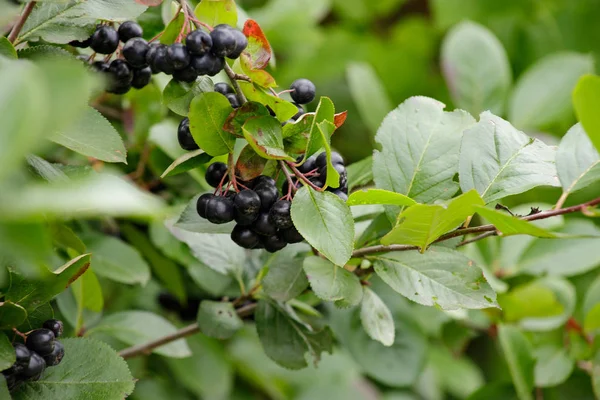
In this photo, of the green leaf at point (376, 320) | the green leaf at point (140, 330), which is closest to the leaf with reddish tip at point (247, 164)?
the green leaf at point (376, 320)

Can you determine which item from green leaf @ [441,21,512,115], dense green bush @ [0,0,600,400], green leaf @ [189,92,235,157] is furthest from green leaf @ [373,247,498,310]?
green leaf @ [441,21,512,115]

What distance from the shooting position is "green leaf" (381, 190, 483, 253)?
61cm

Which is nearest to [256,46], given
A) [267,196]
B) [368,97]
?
[267,196]

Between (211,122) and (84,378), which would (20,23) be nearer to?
(211,122)

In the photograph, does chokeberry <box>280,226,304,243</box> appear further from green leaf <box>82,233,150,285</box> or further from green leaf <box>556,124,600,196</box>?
green leaf <box>82,233,150,285</box>

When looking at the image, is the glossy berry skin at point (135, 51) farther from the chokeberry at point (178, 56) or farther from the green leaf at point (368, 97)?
the green leaf at point (368, 97)

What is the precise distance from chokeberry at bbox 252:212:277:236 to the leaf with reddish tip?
0.04 meters

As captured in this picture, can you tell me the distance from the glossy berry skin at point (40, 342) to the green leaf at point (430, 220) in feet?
1.11

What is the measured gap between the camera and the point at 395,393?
68.6 inches

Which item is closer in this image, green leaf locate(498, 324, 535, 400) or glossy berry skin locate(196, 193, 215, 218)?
glossy berry skin locate(196, 193, 215, 218)

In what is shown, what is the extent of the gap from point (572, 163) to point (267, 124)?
1.01ft

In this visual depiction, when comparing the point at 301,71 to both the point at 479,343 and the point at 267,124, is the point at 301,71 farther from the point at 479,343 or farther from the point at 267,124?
the point at 267,124

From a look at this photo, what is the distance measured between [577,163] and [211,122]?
0.37 metres

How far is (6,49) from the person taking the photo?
0.61 meters
